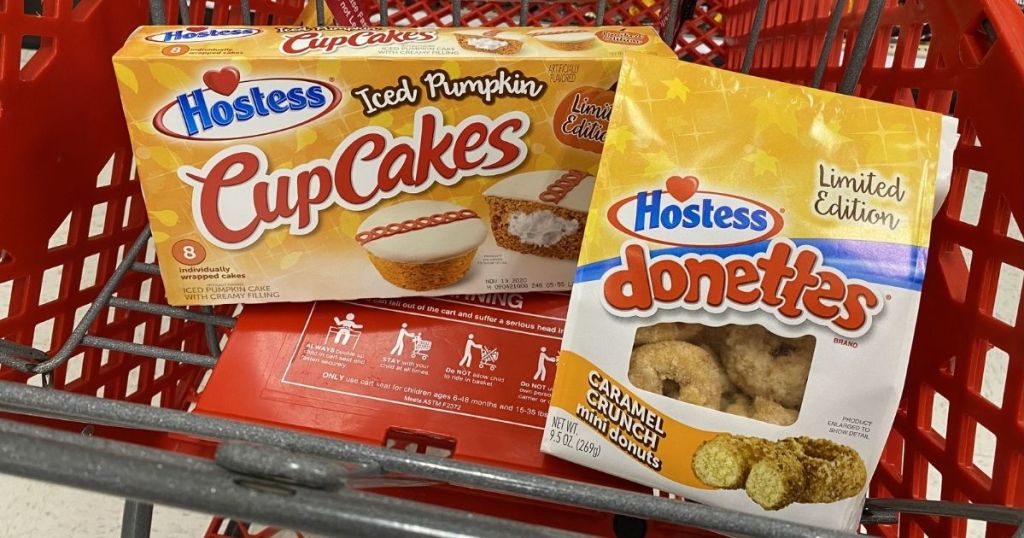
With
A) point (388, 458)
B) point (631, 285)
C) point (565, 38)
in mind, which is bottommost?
point (388, 458)

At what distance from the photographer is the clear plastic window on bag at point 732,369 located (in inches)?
22.4

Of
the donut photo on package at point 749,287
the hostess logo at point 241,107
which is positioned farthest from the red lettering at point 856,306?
the hostess logo at point 241,107

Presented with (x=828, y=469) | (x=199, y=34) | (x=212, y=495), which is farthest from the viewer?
(x=199, y=34)

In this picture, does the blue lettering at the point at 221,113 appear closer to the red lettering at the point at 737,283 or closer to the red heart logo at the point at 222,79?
the red heart logo at the point at 222,79

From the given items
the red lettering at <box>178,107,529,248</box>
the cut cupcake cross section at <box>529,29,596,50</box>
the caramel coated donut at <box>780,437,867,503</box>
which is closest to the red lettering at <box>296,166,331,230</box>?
the red lettering at <box>178,107,529,248</box>

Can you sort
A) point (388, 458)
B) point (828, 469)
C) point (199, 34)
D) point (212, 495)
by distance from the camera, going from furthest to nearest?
point (199, 34) < point (828, 469) < point (388, 458) < point (212, 495)

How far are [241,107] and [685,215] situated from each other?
0.40 meters

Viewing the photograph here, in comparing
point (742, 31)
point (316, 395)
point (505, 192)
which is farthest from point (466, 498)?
point (742, 31)

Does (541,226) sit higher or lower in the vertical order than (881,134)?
lower

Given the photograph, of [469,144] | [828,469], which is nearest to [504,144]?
[469,144]

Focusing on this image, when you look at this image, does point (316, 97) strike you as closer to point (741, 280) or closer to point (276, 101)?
point (276, 101)

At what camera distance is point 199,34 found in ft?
2.15

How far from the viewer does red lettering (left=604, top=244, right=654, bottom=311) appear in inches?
22.4

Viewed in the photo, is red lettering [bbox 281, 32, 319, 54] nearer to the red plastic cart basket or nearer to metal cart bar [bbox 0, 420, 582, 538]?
the red plastic cart basket
